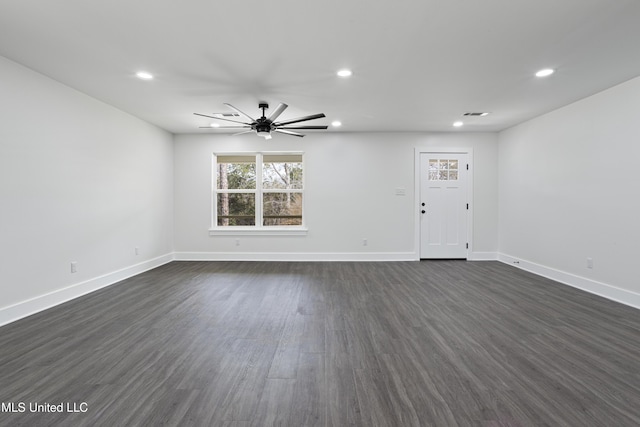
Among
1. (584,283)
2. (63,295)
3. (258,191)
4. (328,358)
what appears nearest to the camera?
(328,358)

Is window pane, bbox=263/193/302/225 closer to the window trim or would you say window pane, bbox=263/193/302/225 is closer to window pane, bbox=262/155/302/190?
the window trim

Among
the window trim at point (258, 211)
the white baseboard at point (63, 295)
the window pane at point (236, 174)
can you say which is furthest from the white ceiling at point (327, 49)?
the white baseboard at point (63, 295)

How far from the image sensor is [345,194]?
17.6ft

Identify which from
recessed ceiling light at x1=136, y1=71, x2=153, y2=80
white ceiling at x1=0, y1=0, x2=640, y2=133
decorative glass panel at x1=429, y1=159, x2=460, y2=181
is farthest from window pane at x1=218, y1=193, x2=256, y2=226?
decorative glass panel at x1=429, y1=159, x2=460, y2=181

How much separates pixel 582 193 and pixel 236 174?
5711mm

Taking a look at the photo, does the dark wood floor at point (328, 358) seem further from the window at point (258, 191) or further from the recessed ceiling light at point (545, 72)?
the recessed ceiling light at point (545, 72)

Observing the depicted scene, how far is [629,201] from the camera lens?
309cm

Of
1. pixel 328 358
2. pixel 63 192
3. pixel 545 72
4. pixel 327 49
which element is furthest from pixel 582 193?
pixel 63 192

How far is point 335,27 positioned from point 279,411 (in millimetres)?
2656

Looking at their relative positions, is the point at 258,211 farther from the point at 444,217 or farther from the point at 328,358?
the point at 328,358

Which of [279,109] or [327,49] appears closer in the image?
[327,49]

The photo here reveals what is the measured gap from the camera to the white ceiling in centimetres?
192

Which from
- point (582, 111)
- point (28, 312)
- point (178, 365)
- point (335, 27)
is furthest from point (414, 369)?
point (582, 111)

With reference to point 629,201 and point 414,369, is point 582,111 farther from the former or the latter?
point 414,369
